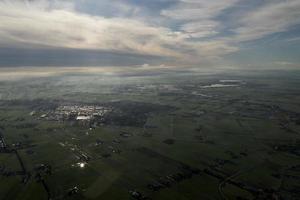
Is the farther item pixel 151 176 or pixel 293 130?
pixel 293 130

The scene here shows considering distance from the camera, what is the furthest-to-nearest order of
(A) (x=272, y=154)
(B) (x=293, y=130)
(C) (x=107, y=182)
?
(B) (x=293, y=130), (A) (x=272, y=154), (C) (x=107, y=182)

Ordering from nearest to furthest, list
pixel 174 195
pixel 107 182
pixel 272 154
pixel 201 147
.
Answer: pixel 174 195, pixel 107 182, pixel 272 154, pixel 201 147

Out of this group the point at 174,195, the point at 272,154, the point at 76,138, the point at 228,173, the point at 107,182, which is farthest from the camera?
the point at 76,138

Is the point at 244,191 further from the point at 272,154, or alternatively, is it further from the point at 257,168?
the point at 272,154

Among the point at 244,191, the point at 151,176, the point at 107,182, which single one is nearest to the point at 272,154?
the point at 244,191

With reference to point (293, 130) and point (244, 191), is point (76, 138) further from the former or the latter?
point (293, 130)

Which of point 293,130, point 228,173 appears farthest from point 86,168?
point 293,130

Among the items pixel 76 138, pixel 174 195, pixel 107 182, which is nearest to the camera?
pixel 174 195

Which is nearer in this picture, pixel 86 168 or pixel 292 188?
pixel 292 188
